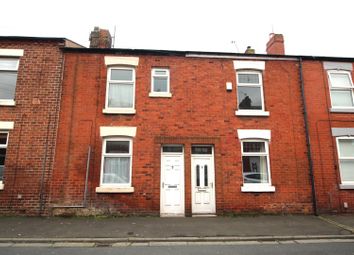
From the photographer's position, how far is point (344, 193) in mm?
10297

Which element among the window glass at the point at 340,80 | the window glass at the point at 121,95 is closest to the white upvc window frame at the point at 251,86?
the window glass at the point at 340,80

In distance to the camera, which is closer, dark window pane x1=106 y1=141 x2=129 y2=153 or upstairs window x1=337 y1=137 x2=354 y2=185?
dark window pane x1=106 y1=141 x2=129 y2=153

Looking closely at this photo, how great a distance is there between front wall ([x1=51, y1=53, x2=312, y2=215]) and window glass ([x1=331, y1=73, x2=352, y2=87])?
168 centimetres

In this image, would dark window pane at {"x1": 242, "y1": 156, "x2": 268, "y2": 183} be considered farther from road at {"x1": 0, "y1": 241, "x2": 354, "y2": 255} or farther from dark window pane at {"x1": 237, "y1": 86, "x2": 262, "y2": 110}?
road at {"x1": 0, "y1": 241, "x2": 354, "y2": 255}

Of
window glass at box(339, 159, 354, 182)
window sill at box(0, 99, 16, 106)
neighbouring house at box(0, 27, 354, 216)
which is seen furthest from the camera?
window glass at box(339, 159, 354, 182)

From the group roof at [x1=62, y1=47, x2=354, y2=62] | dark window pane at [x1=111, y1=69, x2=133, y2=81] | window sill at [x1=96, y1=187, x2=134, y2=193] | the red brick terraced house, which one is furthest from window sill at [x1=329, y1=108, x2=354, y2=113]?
the red brick terraced house

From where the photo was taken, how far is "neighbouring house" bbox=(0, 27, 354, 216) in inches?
383

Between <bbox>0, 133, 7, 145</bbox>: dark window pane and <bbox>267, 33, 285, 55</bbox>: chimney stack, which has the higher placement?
<bbox>267, 33, 285, 55</bbox>: chimney stack

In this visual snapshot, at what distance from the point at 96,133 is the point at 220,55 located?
577 centimetres

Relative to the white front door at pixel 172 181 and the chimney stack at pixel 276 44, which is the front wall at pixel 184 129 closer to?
the white front door at pixel 172 181

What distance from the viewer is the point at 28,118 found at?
394 inches

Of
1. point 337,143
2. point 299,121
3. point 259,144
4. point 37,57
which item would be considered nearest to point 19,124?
point 37,57

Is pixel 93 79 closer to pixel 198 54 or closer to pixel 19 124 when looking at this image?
pixel 19 124

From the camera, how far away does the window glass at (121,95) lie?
1063 cm
